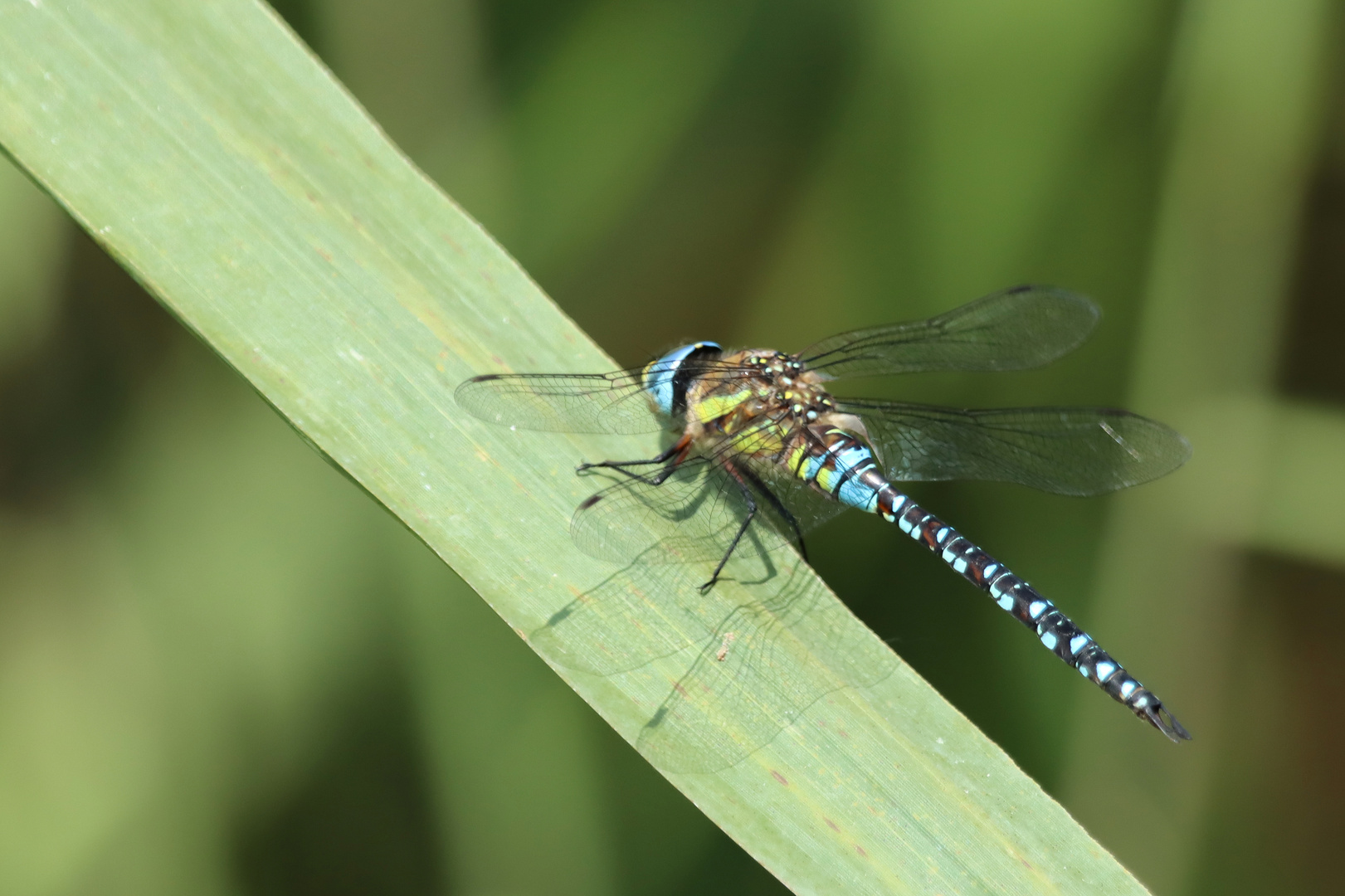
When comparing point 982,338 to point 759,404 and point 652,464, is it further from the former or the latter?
point 652,464

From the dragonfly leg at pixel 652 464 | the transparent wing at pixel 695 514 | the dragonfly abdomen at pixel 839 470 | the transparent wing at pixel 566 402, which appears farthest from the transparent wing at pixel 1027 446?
the transparent wing at pixel 566 402

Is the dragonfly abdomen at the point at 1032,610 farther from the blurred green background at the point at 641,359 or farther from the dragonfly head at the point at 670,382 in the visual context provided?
the dragonfly head at the point at 670,382

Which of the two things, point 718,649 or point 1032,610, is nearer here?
point 718,649

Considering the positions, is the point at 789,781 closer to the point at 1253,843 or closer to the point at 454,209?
the point at 454,209

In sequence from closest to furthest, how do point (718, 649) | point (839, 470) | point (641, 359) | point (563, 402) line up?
point (718, 649), point (563, 402), point (839, 470), point (641, 359)

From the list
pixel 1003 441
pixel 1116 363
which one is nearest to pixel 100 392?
pixel 1003 441

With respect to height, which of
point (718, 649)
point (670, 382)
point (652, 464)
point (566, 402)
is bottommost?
point (718, 649)

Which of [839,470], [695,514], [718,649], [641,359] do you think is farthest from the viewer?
[641,359]

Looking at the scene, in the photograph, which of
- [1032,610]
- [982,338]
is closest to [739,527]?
[1032,610]
